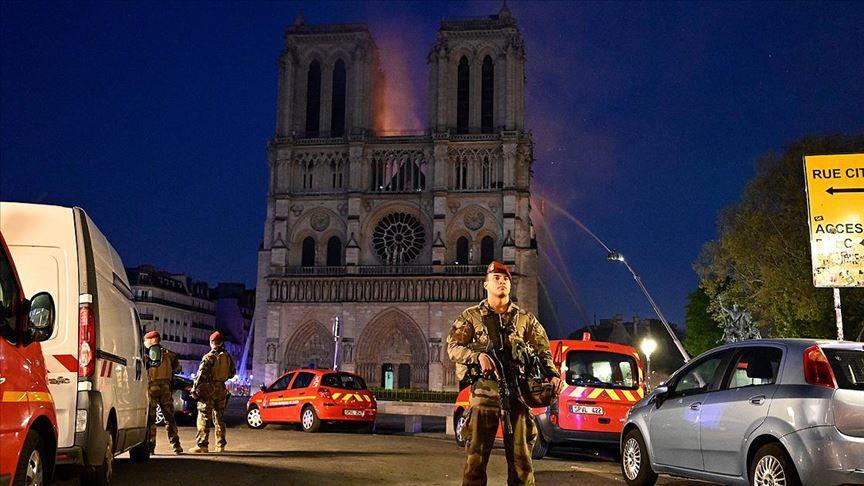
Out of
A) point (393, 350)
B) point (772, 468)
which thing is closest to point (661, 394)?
point (772, 468)

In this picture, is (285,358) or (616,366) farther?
(285,358)

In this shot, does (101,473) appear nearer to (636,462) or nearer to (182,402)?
(636,462)

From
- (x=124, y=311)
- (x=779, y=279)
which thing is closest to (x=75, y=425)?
(x=124, y=311)

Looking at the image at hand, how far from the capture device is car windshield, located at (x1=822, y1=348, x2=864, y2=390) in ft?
20.9

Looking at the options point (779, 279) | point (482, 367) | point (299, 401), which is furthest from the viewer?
point (779, 279)

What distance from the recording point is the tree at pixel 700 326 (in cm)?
5322

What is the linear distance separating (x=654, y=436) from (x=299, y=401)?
34.7 feet

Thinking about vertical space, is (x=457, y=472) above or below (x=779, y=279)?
below

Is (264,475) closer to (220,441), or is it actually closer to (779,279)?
(220,441)

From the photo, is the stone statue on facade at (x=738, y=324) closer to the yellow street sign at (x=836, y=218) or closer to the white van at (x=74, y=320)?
the yellow street sign at (x=836, y=218)

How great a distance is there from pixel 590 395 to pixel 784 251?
15.6m

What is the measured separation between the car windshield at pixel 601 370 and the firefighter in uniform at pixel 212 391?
4.52 metres

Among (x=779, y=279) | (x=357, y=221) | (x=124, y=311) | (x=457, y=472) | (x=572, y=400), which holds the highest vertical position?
(x=357, y=221)

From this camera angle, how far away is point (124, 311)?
8.37 m
